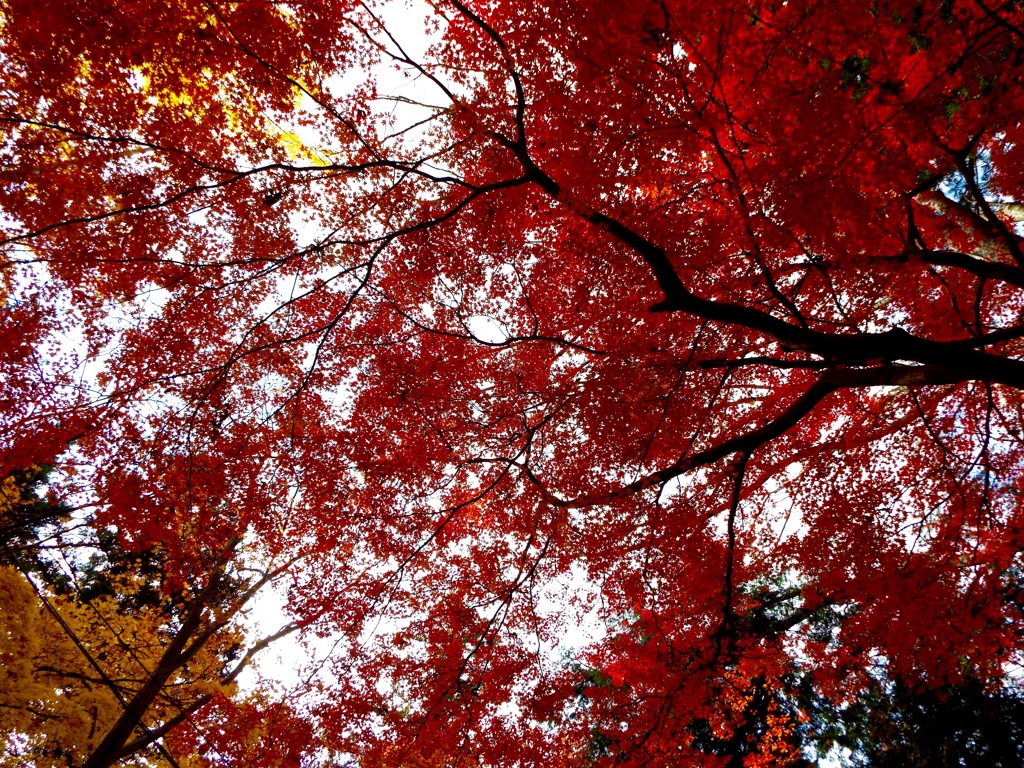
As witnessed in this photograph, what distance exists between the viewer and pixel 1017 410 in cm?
862

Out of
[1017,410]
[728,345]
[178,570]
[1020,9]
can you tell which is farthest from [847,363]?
[178,570]

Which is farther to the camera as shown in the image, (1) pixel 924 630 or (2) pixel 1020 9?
(1) pixel 924 630

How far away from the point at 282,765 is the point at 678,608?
726cm

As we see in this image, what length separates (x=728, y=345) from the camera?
318 inches

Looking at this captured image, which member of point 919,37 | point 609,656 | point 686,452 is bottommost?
point 609,656

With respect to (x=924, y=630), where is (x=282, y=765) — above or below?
below

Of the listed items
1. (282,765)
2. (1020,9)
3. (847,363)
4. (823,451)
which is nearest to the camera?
(847,363)

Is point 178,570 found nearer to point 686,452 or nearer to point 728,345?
point 686,452

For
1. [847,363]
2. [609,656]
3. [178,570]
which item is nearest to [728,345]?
[847,363]

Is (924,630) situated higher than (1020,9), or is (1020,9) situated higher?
(1020,9)

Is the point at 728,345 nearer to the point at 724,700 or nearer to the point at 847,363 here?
the point at 847,363

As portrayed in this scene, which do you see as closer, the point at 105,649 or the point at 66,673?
the point at 66,673

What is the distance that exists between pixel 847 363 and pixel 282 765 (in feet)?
34.4

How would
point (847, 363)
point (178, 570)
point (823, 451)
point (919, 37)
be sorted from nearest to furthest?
1. point (847, 363)
2. point (919, 37)
3. point (823, 451)
4. point (178, 570)
